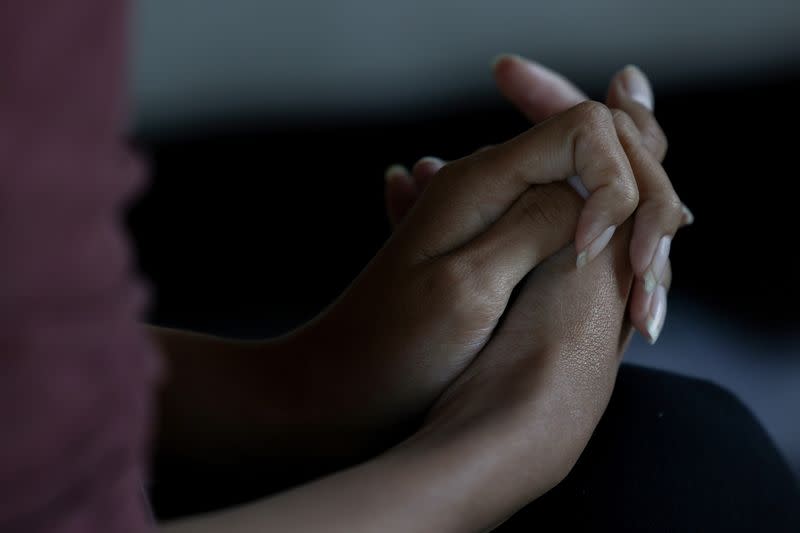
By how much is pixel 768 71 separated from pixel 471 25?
22.6 inches

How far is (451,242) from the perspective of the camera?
790 millimetres

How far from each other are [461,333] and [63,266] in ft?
1.39

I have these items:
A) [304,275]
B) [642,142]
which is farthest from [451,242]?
[304,275]

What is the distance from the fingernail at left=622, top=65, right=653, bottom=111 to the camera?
3.26ft

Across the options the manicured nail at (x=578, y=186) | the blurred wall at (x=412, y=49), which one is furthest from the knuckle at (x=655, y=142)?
the blurred wall at (x=412, y=49)

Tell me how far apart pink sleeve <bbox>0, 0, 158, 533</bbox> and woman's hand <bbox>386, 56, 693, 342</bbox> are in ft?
1.61

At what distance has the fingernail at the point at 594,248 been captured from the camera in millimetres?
792

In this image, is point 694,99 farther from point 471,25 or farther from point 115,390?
point 115,390

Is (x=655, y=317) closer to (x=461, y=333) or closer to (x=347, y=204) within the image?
(x=461, y=333)

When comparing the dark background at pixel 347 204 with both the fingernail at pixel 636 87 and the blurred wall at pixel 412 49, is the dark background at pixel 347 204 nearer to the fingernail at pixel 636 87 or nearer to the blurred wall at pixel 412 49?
the blurred wall at pixel 412 49

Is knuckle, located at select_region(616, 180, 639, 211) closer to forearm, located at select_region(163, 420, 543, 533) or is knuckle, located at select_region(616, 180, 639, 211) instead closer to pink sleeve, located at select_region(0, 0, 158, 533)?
forearm, located at select_region(163, 420, 543, 533)

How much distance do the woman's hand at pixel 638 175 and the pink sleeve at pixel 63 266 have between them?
19.3 inches

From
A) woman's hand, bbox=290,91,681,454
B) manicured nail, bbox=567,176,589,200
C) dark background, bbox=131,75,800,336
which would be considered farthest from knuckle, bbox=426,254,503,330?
dark background, bbox=131,75,800,336

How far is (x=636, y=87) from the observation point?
1002 millimetres
